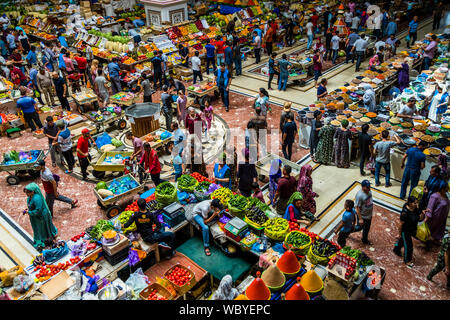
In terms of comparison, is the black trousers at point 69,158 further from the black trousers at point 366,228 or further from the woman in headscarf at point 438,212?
the woman in headscarf at point 438,212

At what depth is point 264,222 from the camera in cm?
704

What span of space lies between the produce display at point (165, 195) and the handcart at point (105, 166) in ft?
7.70

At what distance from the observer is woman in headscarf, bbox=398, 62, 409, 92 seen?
12639 mm

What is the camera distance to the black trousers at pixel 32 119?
38.5 feet

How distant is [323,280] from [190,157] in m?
4.34

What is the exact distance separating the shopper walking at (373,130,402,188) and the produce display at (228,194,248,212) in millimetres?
3713

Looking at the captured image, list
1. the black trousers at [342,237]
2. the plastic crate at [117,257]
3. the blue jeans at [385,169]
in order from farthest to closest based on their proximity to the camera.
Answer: the blue jeans at [385,169] < the black trousers at [342,237] < the plastic crate at [117,257]

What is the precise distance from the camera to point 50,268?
6.26 meters

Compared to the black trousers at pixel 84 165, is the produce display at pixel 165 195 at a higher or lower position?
higher

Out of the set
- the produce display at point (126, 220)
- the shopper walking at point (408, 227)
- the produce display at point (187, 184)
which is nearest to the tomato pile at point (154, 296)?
the produce display at point (126, 220)

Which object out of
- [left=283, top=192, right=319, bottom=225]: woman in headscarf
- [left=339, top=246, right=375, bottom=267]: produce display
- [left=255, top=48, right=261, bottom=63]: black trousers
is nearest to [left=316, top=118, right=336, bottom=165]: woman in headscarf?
[left=283, top=192, right=319, bottom=225]: woman in headscarf

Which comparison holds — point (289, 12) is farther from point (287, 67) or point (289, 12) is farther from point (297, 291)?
point (297, 291)
